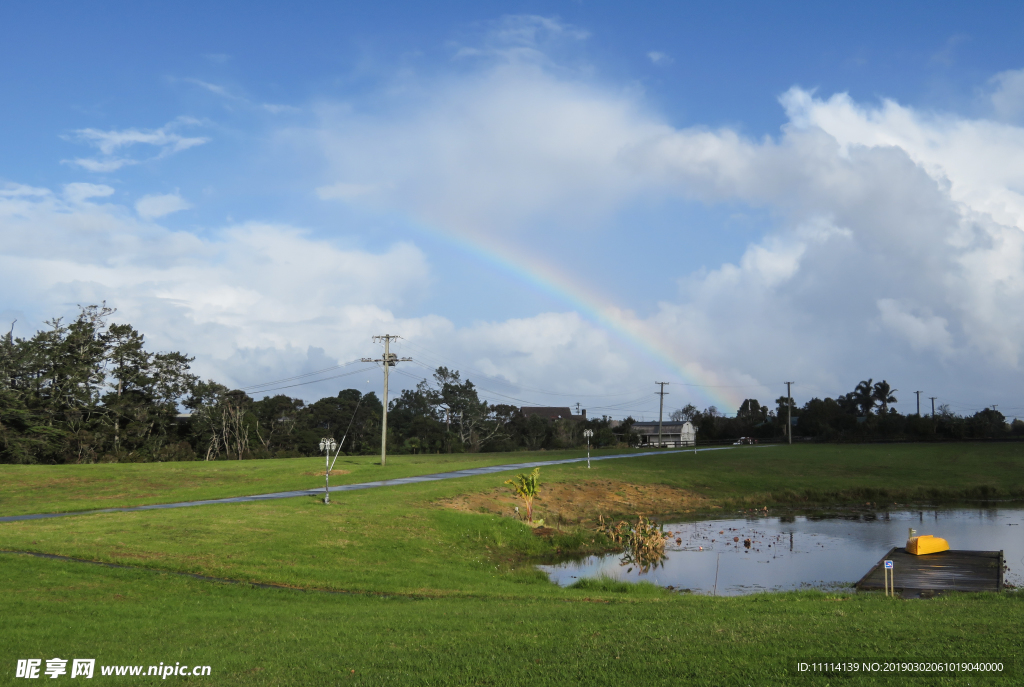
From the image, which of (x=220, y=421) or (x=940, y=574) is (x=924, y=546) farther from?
(x=220, y=421)

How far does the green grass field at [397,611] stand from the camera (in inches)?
412

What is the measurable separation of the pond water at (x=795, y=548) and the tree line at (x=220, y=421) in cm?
6543

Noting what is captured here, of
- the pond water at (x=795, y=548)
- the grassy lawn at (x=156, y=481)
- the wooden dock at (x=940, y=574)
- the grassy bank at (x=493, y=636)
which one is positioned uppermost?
the grassy bank at (x=493, y=636)

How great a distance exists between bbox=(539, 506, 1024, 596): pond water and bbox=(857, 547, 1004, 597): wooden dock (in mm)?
1023

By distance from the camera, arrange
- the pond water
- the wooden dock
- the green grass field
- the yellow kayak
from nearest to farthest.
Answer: the green grass field → the wooden dock → the pond water → the yellow kayak

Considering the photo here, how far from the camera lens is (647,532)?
31.9m

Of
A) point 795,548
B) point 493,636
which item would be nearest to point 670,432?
point 795,548

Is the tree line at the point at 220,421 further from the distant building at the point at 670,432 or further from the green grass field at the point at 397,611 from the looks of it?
the green grass field at the point at 397,611

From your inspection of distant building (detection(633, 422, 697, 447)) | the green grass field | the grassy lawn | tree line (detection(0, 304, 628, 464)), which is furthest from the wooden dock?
distant building (detection(633, 422, 697, 447))

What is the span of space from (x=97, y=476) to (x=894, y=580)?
150 ft

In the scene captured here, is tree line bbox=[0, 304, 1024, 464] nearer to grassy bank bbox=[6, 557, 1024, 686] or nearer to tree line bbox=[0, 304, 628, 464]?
tree line bbox=[0, 304, 628, 464]

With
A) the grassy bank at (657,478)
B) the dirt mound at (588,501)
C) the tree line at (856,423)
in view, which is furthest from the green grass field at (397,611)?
the tree line at (856,423)

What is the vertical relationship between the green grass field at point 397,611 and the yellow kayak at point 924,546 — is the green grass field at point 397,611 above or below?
above

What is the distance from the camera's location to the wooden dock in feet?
72.8
